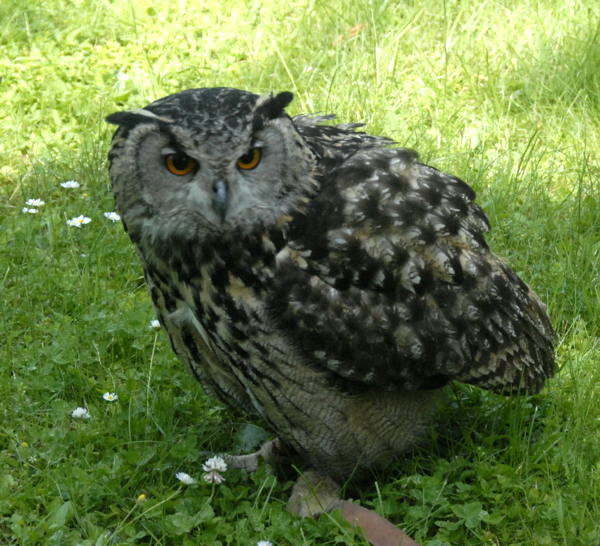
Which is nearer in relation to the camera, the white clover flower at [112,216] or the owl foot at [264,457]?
the owl foot at [264,457]

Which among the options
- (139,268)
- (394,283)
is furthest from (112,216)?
(394,283)

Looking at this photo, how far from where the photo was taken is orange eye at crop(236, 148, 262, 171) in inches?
105

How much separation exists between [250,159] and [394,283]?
564 millimetres

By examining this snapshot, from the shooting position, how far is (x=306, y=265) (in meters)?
2.79

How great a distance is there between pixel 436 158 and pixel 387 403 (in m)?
1.97

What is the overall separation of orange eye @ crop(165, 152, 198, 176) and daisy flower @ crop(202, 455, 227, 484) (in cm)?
100

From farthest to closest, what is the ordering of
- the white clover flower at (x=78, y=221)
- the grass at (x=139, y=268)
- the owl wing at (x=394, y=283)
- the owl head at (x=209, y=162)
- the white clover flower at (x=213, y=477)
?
the white clover flower at (x=78, y=221), the white clover flower at (x=213, y=477), the grass at (x=139, y=268), the owl wing at (x=394, y=283), the owl head at (x=209, y=162)

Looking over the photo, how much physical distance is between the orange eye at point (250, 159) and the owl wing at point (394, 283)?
0.22 meters

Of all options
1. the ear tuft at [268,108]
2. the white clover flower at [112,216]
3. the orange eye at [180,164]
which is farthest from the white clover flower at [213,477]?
the white clover flower at [112,216]

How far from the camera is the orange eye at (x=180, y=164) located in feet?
8.70

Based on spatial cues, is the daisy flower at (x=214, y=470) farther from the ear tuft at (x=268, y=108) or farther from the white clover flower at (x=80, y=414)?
the ear tuft at (x=268, y=108)

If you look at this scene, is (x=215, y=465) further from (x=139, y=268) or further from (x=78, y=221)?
(x=78, y=221)

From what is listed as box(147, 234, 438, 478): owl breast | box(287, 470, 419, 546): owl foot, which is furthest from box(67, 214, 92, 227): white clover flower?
box(287, 470, 419, 546): owl foot

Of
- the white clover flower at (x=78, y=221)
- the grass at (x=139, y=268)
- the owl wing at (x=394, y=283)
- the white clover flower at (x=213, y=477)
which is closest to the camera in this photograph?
the owl wing at (x=394, y=283)
